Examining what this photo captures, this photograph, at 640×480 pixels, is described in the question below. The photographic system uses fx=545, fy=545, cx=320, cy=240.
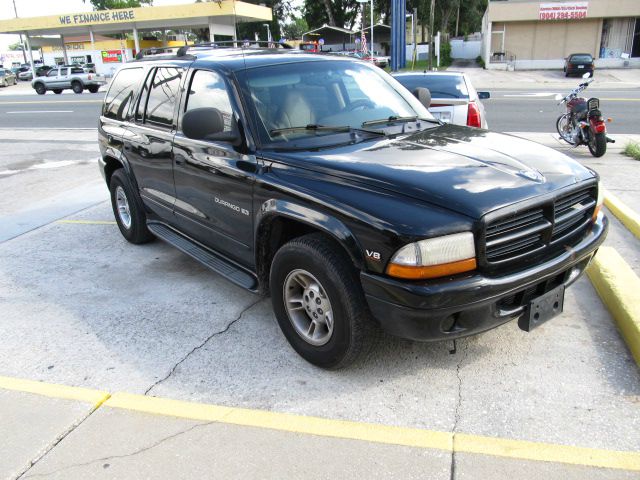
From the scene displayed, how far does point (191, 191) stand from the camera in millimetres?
4320

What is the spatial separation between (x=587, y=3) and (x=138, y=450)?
143ft

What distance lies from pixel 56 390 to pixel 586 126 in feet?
30.3

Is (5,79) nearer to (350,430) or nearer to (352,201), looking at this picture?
(352,201)

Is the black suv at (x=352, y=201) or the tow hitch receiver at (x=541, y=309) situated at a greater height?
the black suv at (x=352, y=201)

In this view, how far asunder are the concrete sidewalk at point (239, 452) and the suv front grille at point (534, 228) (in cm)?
97

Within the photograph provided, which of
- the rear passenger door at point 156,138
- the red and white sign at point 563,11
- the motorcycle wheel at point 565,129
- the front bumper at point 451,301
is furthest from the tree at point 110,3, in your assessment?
the front bumper at point 451,301

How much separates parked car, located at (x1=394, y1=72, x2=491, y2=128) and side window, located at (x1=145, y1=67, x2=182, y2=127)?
4167 mm

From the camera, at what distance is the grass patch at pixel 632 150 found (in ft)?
29.7

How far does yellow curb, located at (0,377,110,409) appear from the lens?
3207 millimetres

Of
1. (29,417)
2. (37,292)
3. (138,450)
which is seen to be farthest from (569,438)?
(37,292)

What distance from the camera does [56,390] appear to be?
330 cm

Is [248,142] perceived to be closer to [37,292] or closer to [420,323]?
[420,323]

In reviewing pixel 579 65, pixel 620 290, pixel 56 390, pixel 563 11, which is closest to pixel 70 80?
pixel 579 65

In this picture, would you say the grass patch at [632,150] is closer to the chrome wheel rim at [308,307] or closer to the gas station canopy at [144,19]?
the chrome wheel rim at [308,307]
